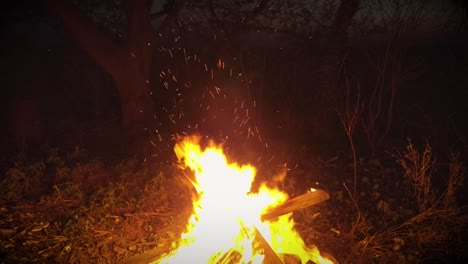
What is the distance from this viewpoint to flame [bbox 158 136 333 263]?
382 centimetres

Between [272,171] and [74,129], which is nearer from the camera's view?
[272,171]

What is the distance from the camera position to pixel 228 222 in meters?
4.00

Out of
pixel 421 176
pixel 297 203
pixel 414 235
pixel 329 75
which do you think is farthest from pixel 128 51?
pixel 414 235

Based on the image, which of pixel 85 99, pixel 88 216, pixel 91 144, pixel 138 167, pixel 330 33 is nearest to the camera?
pixel 88 216

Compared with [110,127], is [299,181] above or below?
below

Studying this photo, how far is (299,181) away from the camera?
625 cm

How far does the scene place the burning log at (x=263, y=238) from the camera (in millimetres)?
3654

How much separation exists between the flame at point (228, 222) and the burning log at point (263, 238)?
49 millimetres

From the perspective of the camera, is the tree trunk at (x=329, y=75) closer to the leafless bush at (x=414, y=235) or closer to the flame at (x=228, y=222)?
the leafless bush at (x=414, y=235)

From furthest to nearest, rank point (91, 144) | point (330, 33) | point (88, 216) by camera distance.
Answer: point (91, 144) < point (330, 33) < point (88, 216)

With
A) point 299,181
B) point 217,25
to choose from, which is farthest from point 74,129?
point 299,181

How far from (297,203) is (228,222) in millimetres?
779

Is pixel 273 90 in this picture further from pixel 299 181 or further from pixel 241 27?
pixel 299 181

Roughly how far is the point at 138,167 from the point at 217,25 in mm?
3836
